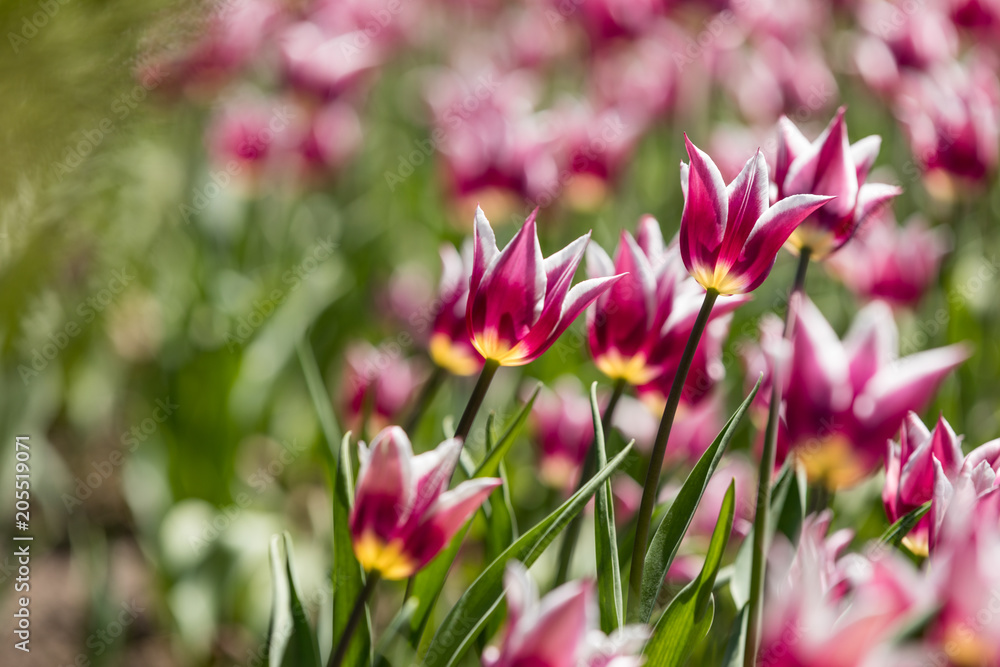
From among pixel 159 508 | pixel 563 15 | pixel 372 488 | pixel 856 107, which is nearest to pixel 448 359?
pixel 372 488

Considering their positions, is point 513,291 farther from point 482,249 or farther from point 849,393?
point 849,393

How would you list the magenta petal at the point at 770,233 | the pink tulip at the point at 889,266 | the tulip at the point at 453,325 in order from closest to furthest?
the magenta petal at the point at 770,233 < the tulip at the point at 453,325 < the pink tulip at the point at 889,266

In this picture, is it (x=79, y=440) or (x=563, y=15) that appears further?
(x=563, y=15)

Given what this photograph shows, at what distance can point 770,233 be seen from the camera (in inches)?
24.2

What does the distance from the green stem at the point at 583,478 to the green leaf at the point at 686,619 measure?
121mm

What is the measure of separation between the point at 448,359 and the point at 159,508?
1.05 metres

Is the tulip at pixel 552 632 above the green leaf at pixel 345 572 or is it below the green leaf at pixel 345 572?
above

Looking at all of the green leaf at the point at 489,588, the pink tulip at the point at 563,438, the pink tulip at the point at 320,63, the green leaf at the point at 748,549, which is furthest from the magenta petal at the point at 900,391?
the pink tulip at the point at 320,63

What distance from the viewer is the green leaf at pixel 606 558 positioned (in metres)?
0.65

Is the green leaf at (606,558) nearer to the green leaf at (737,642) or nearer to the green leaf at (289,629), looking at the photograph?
the green leaf at (737,642)

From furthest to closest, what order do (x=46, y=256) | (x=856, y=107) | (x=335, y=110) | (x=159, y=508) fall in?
(x=856, y=107), (x=335, y=110), (x=159, y=508), (x=46, y=256)

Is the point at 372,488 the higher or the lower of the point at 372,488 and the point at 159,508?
the higher

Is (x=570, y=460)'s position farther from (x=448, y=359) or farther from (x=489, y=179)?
(x=489, y=179)

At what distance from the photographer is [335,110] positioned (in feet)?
6.68
